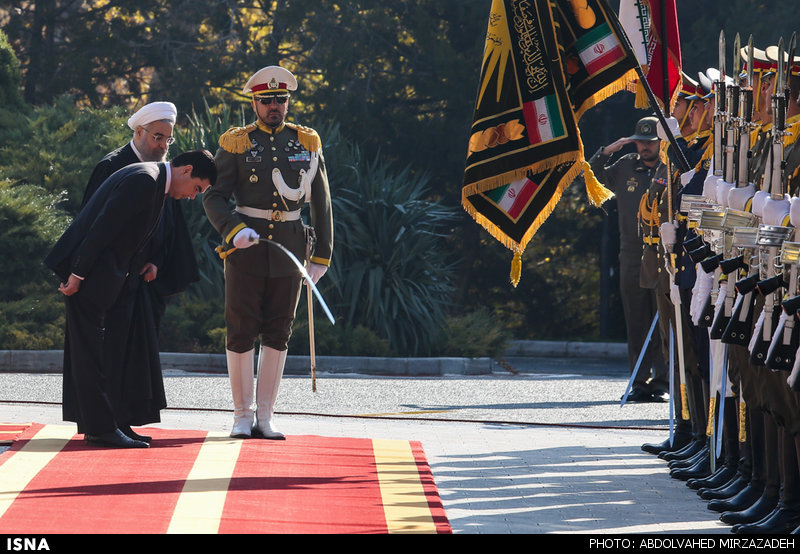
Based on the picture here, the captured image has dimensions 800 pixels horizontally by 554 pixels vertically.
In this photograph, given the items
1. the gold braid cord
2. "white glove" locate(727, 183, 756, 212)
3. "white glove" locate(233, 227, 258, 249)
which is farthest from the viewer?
the gold braid cord

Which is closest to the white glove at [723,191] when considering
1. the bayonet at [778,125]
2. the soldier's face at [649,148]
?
the bayonet at [778,125]

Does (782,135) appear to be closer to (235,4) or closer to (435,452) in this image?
(435,452)

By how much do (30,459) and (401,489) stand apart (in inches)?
72.0

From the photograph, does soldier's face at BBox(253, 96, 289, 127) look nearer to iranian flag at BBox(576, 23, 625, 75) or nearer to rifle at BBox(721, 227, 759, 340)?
iranian flag at BBox(576, 23, 625, 75)

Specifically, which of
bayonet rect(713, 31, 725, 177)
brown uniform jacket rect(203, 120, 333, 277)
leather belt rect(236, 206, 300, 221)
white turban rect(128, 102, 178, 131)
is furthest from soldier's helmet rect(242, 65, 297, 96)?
bayonet rect(713, 31, 725, 177)

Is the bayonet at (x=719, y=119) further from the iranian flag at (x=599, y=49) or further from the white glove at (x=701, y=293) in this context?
the iranian flag at (x=599, y=49)

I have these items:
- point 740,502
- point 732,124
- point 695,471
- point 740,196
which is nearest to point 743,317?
point 740,196

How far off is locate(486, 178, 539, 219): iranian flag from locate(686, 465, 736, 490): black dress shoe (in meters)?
2.05

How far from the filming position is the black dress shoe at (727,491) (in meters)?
6.24

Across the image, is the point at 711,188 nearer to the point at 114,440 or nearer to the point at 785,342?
the point at 785,342

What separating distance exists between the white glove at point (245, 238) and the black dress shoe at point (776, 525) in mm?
3350

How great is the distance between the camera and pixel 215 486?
6.09 meters

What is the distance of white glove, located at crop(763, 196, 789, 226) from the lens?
505cm

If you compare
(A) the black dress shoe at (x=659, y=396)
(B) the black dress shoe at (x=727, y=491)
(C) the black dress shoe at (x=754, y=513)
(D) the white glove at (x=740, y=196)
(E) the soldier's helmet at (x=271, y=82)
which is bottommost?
(A) the black dress shoe at (x=659, y=396)
